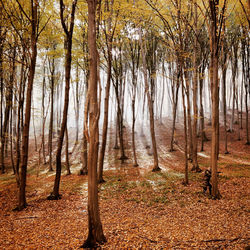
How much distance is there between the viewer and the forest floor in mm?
3727

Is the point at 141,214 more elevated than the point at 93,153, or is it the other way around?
the point at 93,153

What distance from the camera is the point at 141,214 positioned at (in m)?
5.33

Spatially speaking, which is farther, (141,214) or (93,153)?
A: (141,214)

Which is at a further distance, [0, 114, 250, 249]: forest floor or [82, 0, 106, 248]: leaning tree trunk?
[0, 114, 250, 249]: forest floor

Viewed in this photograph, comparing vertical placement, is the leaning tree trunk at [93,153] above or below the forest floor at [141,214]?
above

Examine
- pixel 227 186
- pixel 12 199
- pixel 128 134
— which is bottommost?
pixel 12 199

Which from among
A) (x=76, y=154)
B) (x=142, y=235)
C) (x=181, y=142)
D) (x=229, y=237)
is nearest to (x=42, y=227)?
(x=142, y=235)

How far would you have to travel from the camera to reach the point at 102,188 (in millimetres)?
8242

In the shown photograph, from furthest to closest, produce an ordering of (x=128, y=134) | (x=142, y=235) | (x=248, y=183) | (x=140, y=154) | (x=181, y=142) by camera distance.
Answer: (x=128, y=134) → (x=181, y=142) → (x=140, y=154) → (x=248, y=183) → (x=142, y=235)

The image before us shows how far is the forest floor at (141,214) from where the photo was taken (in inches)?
147

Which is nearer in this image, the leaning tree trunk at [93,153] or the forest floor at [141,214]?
the leaning tree trunk at [93,153]

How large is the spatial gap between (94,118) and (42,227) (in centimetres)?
357

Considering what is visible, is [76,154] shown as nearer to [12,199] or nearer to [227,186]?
[12,199]

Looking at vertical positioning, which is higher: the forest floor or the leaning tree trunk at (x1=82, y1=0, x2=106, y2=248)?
the leaning tree trunk at (x1=82, y1=0, x2=106, y2=248)
